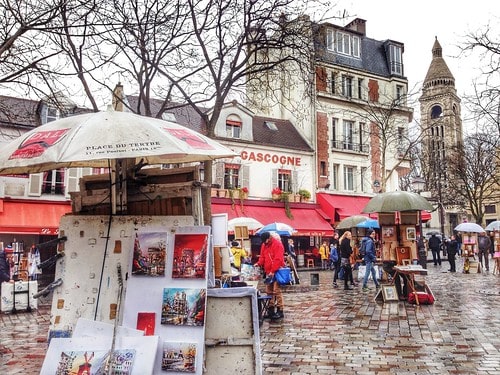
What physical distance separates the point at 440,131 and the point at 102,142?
78.1 metres

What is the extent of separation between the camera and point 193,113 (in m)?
27.6

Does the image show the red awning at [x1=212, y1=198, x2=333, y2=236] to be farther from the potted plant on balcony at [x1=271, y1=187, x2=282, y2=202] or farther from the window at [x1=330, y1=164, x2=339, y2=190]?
the window at [x1=330, y1=164, x2=339, y2=190]

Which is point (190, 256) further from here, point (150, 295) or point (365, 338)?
point (365, 338)

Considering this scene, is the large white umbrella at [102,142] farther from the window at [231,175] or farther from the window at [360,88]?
the window at [360,88]

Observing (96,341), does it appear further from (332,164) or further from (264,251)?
(332,164)

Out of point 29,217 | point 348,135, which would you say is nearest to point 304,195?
point 348,135

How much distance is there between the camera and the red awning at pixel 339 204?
27.9 m

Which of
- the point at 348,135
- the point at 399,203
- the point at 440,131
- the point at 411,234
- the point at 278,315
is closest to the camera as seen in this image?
the point at 278,315

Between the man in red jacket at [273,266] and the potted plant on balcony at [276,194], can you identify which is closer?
the man in red jacket at [273,266]

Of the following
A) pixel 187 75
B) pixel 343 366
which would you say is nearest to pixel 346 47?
pixel 187 75

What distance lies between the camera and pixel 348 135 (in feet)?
102

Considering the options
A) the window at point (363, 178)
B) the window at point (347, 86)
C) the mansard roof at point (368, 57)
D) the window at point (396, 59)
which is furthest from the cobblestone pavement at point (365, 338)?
the window at point (396, 59)

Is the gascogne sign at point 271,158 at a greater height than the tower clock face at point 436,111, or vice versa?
the tower clock face at point 436,111

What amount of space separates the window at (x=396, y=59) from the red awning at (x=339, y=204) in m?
10.8
